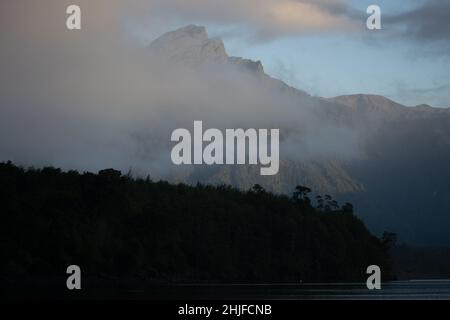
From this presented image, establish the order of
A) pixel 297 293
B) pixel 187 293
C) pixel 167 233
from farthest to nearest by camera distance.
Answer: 1. pixel 167 233
2. pixel 297 293
3. pixel 187 293

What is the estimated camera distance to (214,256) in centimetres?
14100

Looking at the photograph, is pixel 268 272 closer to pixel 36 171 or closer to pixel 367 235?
pixel 367 235

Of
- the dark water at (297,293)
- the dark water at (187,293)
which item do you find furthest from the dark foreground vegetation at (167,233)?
the dark water at (297,293)

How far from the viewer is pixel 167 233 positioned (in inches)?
5330

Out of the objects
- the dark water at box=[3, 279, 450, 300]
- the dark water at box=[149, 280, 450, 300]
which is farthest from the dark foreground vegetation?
the dark water at box=[149, 280, 450, 300]

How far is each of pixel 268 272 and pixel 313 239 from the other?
13418 mm

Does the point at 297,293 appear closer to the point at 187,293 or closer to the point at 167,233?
the point at 187,293

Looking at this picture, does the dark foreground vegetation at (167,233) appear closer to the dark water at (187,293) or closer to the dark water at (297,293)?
the dark water at (187,293)

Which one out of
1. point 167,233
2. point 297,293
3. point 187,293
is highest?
point 167,233

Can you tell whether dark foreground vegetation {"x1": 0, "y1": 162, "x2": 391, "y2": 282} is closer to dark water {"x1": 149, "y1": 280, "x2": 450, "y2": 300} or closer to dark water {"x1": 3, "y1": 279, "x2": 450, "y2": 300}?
dark water {"x1": 3, "y1": 279, "x2": 450, "y2": 300}

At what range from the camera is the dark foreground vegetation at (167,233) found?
114250 millimetres

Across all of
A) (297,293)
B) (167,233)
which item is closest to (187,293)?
(297,293)

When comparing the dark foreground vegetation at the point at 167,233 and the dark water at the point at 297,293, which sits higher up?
the dark foreground vegetation at the point at 167,233
